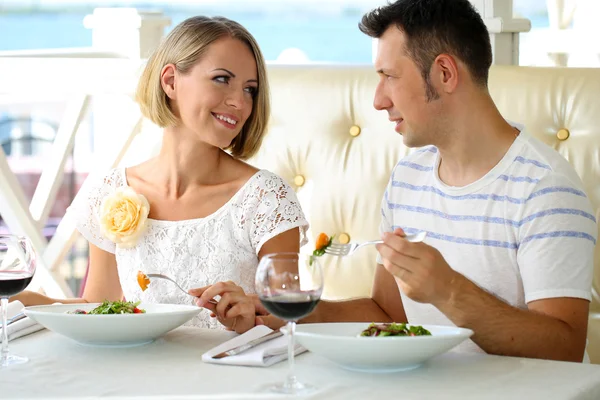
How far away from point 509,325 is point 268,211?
25.4 inches

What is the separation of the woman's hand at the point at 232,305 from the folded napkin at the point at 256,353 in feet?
0.45

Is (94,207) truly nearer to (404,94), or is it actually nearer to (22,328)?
(22,328)

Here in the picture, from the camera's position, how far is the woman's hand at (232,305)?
1.40m

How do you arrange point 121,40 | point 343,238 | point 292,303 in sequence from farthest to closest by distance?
point 121,40, point 343,238, point 292,303

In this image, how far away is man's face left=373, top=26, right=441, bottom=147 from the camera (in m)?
1.61

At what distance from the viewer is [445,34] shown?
1.62m

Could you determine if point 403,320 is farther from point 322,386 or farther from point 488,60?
point 322,386

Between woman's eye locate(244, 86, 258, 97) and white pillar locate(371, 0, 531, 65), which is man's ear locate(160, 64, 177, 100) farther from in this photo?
white pillar locate(371, 0, 531, 65)

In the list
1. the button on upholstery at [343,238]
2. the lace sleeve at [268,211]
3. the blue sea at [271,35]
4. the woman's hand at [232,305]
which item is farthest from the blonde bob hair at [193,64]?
the blue sea at [271,35]

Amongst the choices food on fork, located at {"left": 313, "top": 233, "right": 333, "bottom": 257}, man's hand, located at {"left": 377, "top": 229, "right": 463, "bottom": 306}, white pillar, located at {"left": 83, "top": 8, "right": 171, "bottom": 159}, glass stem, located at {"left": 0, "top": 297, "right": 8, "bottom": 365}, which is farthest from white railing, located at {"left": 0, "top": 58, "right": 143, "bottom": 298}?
man's hand, located at {"left": 377, "top": 229, "right": 463, "bottom": 306}

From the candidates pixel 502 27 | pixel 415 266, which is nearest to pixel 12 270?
pixel 415 266

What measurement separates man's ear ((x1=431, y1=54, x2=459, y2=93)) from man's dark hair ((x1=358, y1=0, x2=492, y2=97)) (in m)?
0.01

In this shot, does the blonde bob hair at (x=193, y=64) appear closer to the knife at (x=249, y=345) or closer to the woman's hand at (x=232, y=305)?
the woman's hand at (x=232, y=305)

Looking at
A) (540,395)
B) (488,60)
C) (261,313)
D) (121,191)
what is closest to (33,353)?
(261,313)
